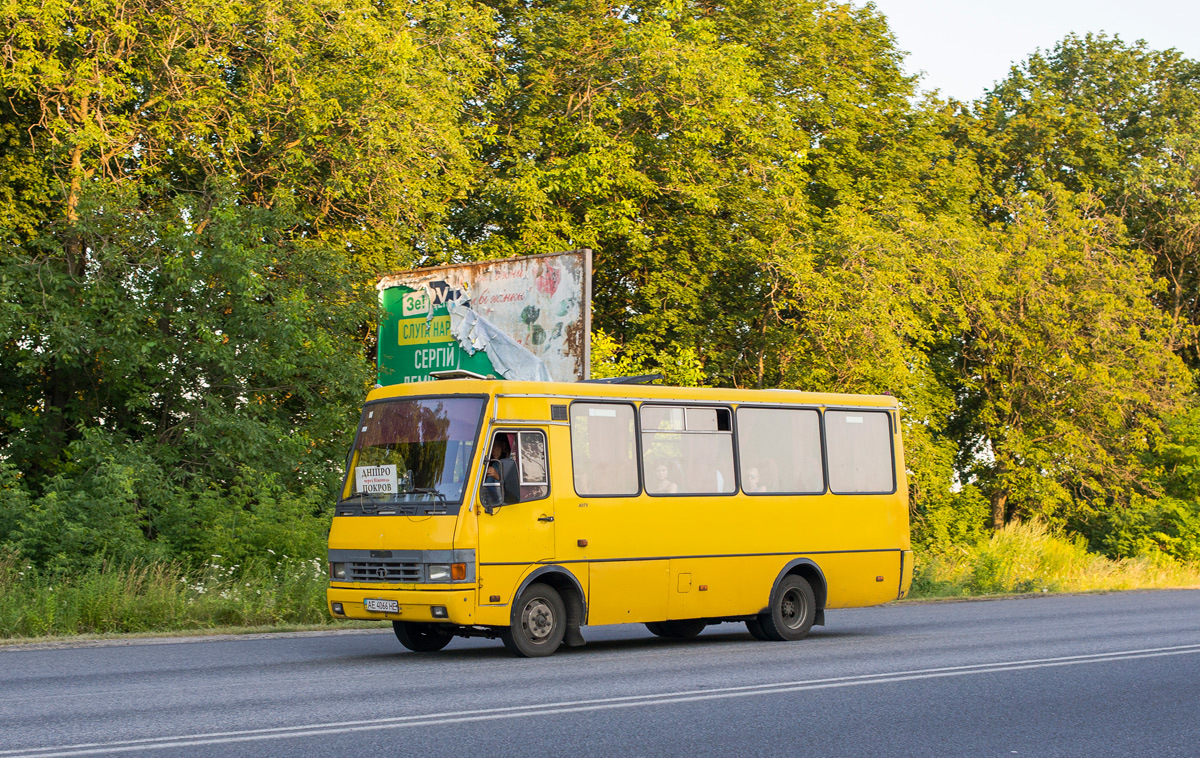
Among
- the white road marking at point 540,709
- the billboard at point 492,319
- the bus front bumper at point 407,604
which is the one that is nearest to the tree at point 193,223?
the billboard at point 492,319

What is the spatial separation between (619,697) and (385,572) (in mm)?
3847

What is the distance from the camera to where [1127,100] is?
45.9 m

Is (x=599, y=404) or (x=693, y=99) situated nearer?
(x=599, y=404)

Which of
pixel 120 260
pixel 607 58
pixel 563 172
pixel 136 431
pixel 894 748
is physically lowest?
pixel 894 748

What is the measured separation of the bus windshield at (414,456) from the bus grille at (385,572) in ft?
1.72

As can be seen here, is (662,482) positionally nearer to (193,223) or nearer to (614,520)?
(614,520)

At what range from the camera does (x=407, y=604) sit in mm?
13172

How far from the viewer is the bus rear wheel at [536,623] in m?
13.5

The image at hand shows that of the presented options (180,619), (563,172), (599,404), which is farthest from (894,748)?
(563,172)

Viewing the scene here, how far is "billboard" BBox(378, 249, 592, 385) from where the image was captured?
23016 mm

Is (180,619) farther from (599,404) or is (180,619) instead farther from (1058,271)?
(1058,271)

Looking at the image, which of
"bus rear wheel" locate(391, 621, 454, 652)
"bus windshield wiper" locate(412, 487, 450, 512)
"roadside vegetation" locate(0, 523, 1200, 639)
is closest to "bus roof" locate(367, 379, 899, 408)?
"bus windshield wiper" locate(412, 487, 450, 512)

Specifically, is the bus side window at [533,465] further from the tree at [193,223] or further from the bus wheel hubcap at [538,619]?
the tree at [193,223]

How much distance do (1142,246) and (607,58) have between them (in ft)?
73.8
